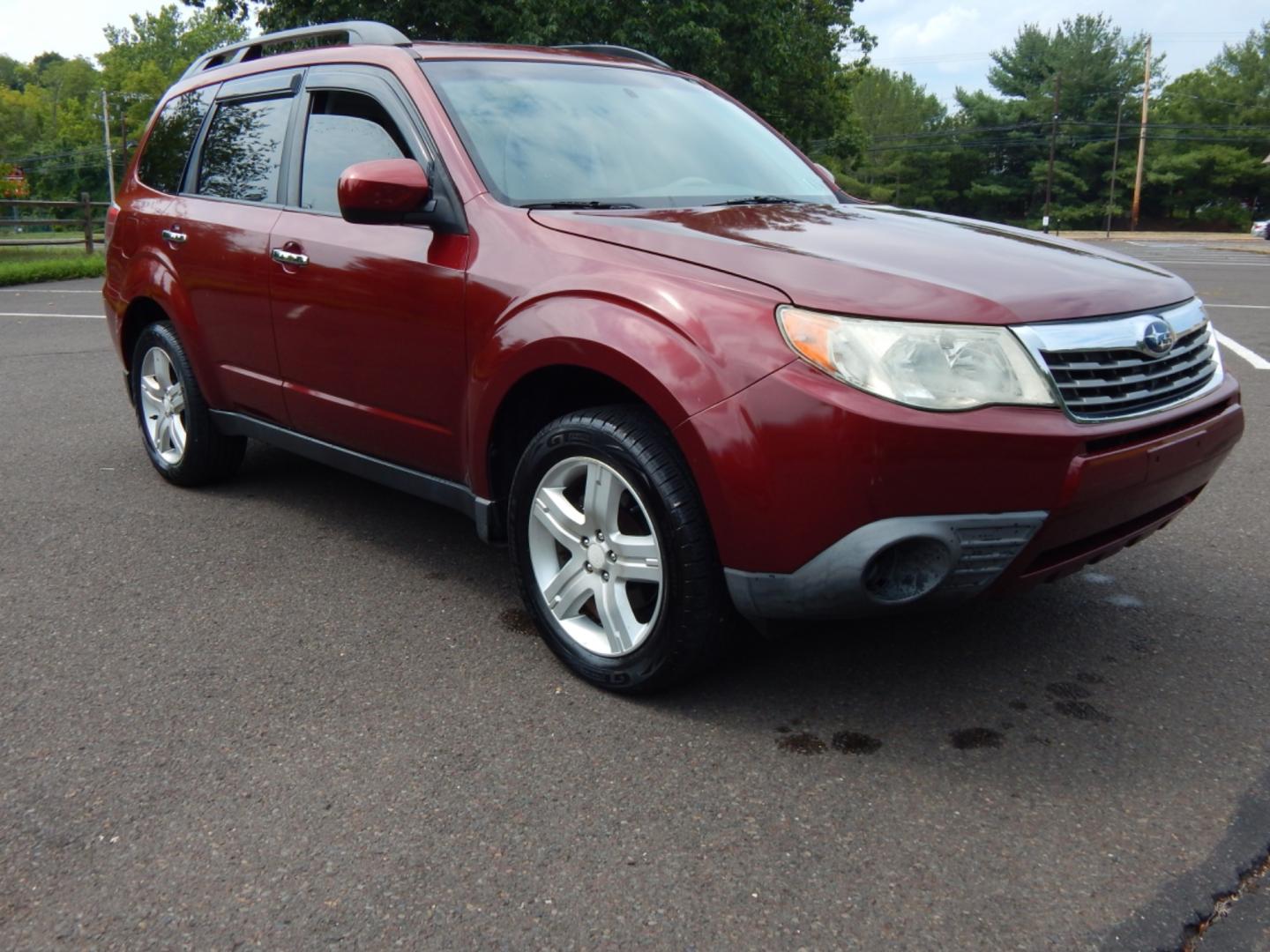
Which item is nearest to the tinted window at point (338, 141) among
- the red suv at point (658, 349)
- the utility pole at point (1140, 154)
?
the red suv at point (658, 349)

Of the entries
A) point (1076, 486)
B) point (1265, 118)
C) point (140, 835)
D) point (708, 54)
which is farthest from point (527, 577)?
point (1265, 118)

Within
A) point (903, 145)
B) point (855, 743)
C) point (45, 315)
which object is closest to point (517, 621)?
point (855, 743)

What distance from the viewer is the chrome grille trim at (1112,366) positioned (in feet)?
8.84

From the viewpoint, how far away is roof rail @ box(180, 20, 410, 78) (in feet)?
13.3

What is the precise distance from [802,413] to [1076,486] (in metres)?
0.63

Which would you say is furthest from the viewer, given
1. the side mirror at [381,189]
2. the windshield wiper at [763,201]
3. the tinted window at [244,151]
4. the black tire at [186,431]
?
the black tire at [186,431]

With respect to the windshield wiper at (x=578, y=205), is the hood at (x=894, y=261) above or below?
below

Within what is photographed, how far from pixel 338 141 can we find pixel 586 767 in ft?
7.71

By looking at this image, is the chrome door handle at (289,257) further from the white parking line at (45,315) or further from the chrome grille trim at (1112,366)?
the white parking line at (45,315)

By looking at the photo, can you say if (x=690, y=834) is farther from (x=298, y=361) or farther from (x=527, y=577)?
(x=298, y=361)

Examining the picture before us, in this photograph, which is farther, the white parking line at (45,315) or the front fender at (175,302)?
the white parking line at (45,315)

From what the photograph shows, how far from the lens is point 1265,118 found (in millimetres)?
69688

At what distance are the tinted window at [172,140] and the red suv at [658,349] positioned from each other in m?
0.38

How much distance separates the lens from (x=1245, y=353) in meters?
9.26
